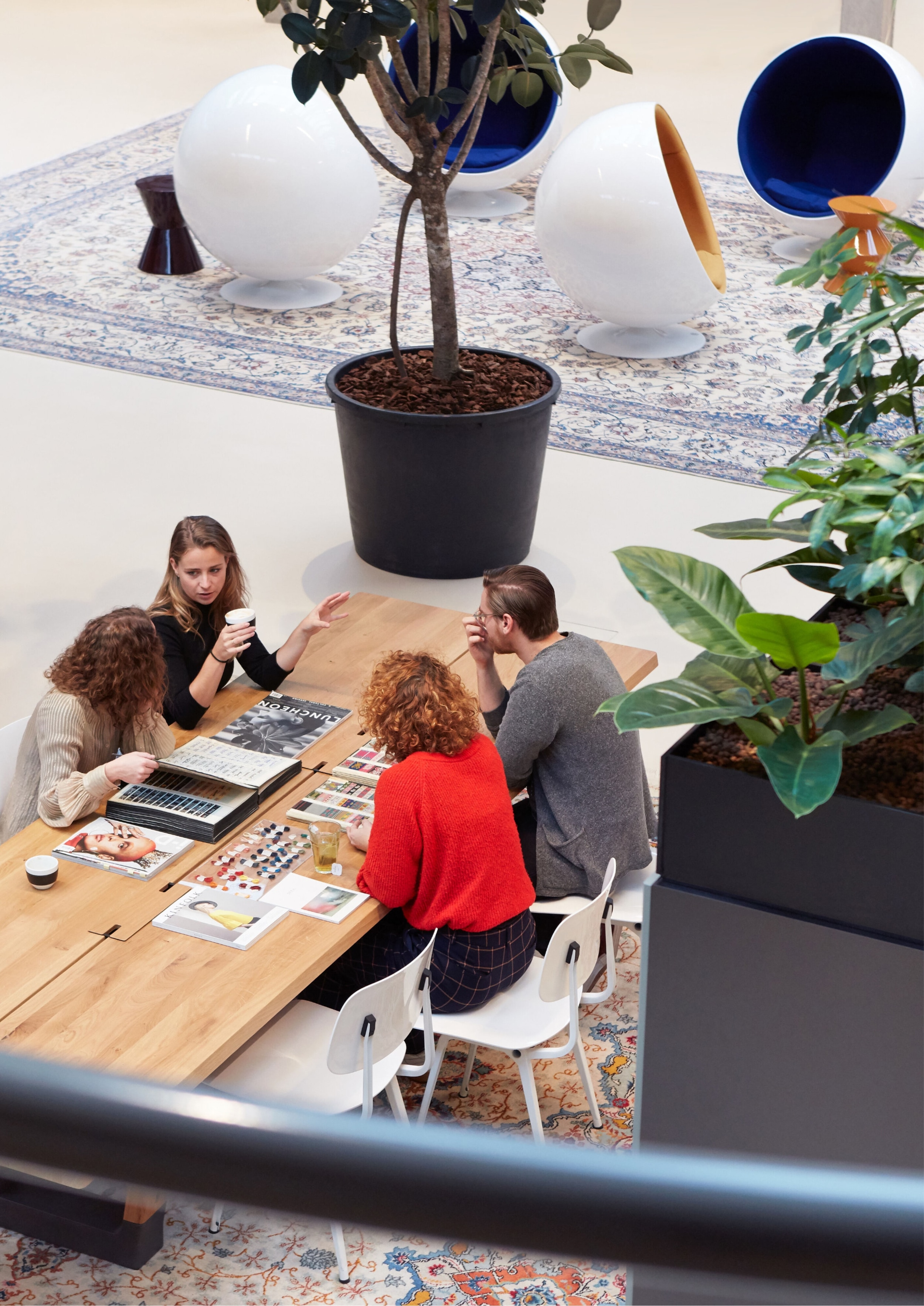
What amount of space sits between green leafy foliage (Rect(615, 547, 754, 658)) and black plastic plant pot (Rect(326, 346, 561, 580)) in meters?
3.63

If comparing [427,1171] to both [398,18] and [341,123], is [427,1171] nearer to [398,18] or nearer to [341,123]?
[398,18]

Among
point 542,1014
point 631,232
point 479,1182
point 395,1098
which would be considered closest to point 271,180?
point 631,232

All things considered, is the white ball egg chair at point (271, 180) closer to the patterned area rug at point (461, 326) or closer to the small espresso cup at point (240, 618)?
the patterned area rug at point (461, 326)

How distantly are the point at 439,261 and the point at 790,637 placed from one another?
396 centimetres

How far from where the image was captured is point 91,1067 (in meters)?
0.40

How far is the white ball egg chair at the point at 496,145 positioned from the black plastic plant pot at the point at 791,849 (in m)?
8.89

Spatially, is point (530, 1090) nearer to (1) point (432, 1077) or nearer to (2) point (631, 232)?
(1) point (432, 1077)

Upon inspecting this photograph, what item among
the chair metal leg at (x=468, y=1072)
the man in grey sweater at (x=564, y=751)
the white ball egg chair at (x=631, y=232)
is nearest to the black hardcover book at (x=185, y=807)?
the man in grey sweater at (x=564, y=751)

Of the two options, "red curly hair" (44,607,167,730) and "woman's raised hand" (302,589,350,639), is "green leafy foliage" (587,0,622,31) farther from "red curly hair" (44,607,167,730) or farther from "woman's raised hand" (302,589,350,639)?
"red curly hair" (44,607,167,730)

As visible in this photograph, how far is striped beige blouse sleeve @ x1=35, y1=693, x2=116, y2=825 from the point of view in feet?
10.7

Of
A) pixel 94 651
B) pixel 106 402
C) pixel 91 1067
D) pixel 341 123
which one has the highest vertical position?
pixel 91 1067

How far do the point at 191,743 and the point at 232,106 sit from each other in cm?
556

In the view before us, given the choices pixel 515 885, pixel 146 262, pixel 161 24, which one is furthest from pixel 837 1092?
pixel 161 24

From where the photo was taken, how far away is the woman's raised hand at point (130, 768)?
329 cm
